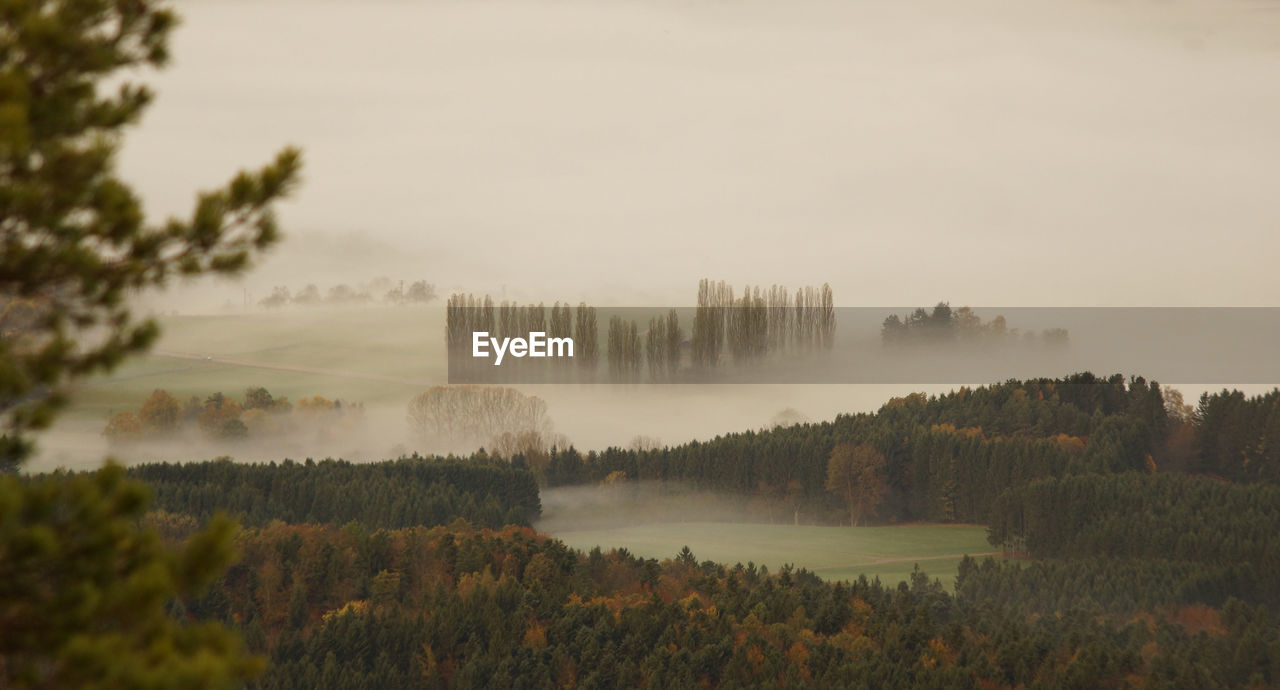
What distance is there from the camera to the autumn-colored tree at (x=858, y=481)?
187 m

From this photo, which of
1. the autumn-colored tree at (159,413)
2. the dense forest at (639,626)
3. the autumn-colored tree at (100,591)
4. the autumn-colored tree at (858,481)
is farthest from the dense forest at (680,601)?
the autumn-colored tree at (100,591)

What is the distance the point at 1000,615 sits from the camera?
106 m

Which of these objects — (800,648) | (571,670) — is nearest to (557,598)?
(571,670)

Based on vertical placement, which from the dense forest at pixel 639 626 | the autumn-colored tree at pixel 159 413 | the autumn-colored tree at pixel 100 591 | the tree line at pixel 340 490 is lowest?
the dense forest at pixel 639 626

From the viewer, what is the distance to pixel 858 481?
618ft

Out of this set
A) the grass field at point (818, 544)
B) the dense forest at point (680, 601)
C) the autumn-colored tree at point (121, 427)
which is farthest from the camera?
the autumn-colored tree at point (121, 427)

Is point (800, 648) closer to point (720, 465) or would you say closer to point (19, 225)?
point (19, 225)

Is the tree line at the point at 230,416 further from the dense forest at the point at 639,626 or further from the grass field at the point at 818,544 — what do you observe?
the dense forest at the point at 639,626

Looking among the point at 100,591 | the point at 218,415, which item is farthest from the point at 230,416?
the point at 100,591

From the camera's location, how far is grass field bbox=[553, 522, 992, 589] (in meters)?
143

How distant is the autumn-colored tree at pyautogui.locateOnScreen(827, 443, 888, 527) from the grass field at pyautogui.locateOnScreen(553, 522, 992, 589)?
754 cm

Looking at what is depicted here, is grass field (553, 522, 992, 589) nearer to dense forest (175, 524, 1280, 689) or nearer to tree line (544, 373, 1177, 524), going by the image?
tree line (544, 373, 1177, 524)

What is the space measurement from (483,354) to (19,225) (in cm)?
14102

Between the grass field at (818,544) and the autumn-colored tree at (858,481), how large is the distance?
754 cm
